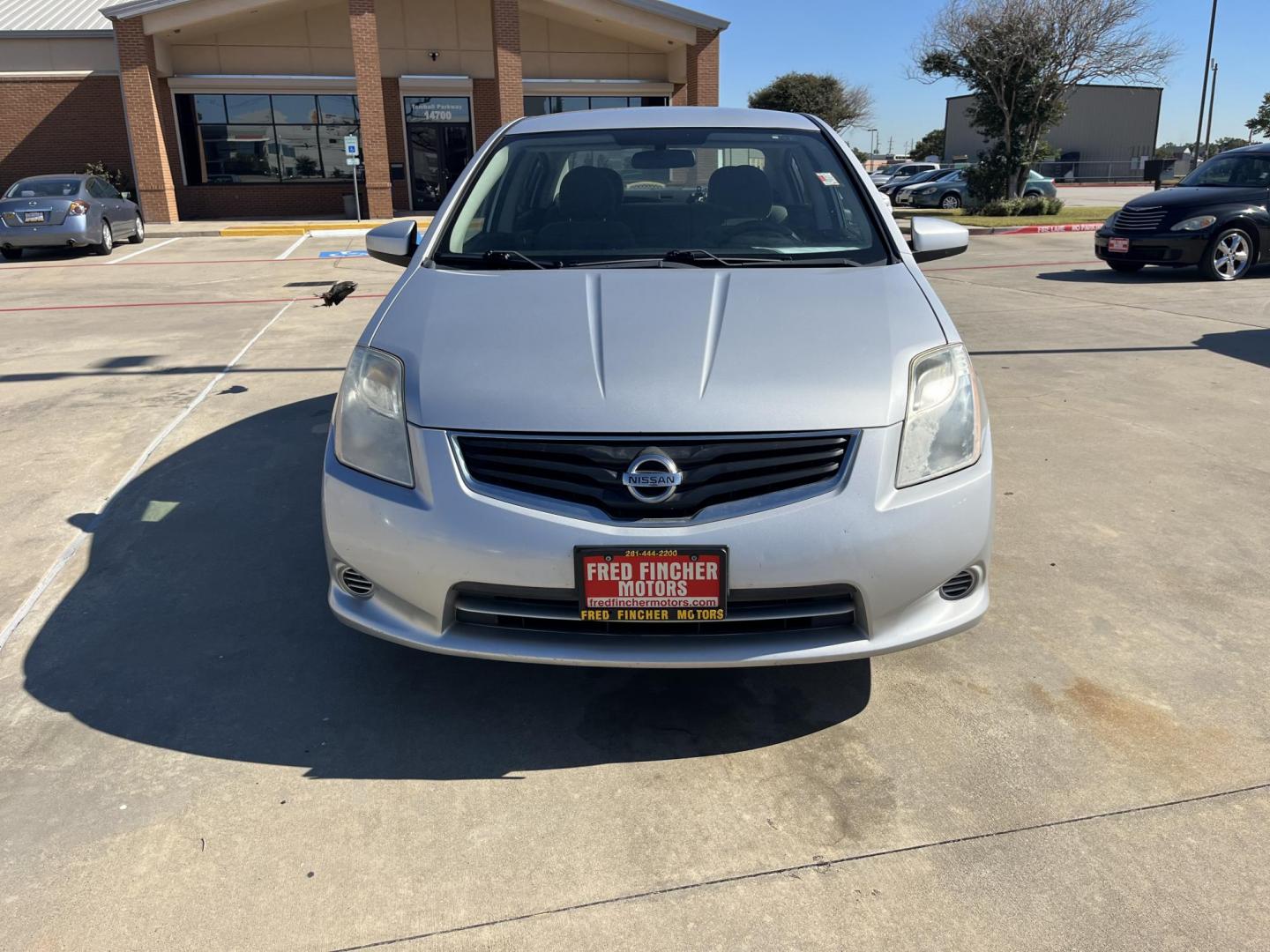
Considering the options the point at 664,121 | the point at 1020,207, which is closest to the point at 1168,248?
the point at 664,121

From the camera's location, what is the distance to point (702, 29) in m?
25.0

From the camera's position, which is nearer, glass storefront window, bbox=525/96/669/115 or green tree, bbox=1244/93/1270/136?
glass storefront window, bbox=525/96/669/115

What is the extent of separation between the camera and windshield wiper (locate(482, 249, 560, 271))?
3.39 meters

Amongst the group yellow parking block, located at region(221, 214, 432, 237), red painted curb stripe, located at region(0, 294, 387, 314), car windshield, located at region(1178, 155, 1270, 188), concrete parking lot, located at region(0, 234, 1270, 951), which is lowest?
concrete parking lot, located at region(0, 234, 1270, 951)

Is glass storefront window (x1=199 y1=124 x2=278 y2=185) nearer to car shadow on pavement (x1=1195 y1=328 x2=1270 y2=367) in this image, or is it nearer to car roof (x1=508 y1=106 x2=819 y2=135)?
car shadow on pavement (x1=1195 y1=328 x2=1270 y2=367)

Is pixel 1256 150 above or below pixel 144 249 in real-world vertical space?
above

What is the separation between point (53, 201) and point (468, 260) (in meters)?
15.7

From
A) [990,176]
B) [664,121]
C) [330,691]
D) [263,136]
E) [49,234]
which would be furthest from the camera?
[263,136]

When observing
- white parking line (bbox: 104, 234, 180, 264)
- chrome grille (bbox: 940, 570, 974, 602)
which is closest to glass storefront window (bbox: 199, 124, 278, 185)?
white parking line (bbox: 104, 234, 180, 264)

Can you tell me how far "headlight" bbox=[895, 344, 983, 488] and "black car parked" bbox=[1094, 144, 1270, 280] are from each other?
1076cm

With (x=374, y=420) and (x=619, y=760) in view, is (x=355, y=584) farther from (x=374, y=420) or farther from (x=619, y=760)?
(x=619, y=760)

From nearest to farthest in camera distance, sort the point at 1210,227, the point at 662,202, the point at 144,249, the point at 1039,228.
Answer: the point at 662,202 → the point at 1210,227 → the point at 144,249 → the point at 1039,228

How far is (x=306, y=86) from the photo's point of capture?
2497 centimetres

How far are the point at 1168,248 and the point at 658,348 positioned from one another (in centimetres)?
1135
